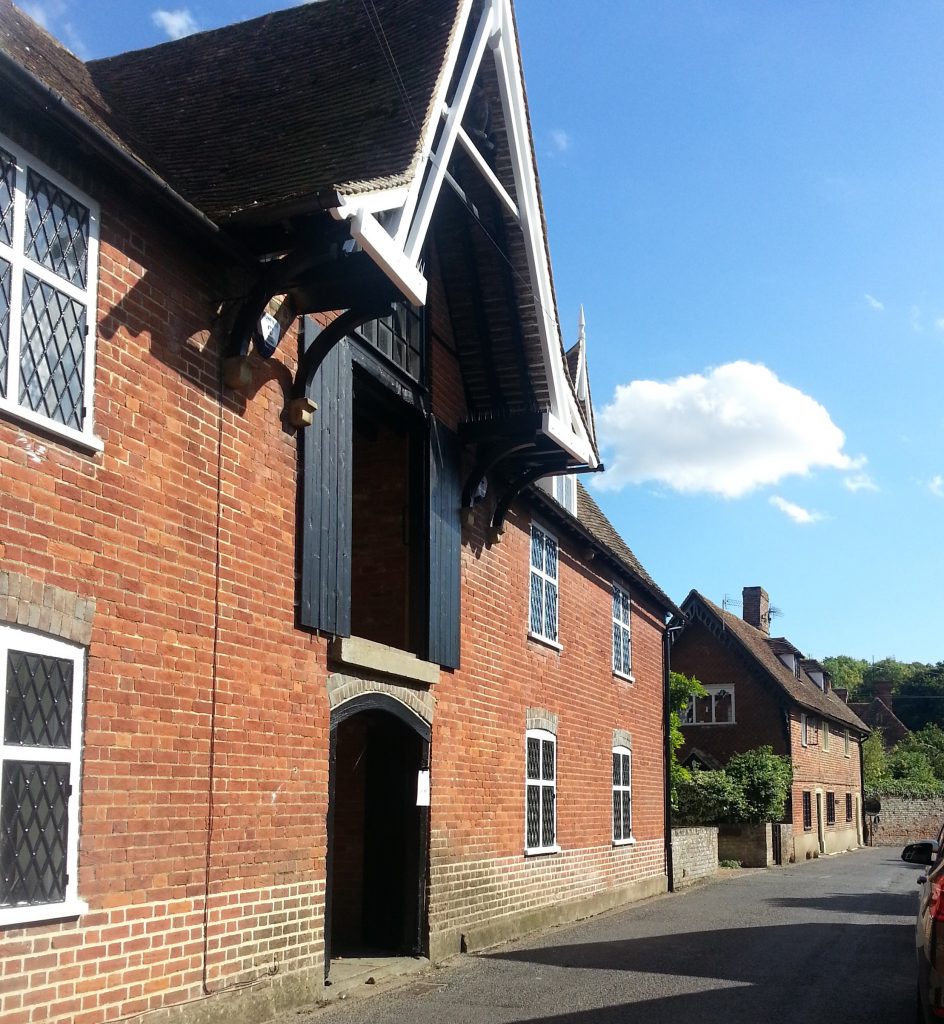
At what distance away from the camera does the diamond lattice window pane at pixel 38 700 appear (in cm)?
668

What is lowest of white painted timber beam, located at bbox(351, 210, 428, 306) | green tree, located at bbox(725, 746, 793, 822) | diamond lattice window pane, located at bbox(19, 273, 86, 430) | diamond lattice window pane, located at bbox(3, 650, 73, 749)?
green tree, located at bbox(725, 746, 793, 822)

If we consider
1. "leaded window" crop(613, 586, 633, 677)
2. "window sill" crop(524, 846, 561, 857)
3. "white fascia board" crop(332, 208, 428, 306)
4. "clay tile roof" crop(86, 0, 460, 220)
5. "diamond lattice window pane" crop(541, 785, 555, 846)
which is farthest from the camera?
"leaded window" crop(613, 586, 633, 677)

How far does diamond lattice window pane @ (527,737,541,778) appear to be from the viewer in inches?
598

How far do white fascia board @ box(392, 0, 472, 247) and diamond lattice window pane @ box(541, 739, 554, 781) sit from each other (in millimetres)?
8275

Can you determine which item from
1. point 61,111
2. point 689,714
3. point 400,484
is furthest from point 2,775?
point 689,714

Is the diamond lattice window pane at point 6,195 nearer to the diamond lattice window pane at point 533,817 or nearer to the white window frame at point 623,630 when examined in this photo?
the diamond lattice window pane at point 533,817

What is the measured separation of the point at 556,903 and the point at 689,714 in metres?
25.2

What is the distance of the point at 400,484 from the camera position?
500 inches

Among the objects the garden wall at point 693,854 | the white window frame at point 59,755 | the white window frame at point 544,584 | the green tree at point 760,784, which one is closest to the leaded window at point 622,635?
the white window frame at point 544,584

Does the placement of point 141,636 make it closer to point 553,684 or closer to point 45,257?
point 45,257

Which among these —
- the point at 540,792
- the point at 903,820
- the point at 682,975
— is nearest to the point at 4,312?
the point at 682,975

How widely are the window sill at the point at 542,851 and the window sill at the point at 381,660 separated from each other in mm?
3905

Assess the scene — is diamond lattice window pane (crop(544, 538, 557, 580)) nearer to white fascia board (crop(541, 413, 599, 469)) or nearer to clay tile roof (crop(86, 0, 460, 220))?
white fascia board (crop(541, 413, 599, 469))

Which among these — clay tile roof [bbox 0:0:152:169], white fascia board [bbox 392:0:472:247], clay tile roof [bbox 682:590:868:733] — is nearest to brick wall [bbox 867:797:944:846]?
clay tile roof [bbox 682:590:868:733]
